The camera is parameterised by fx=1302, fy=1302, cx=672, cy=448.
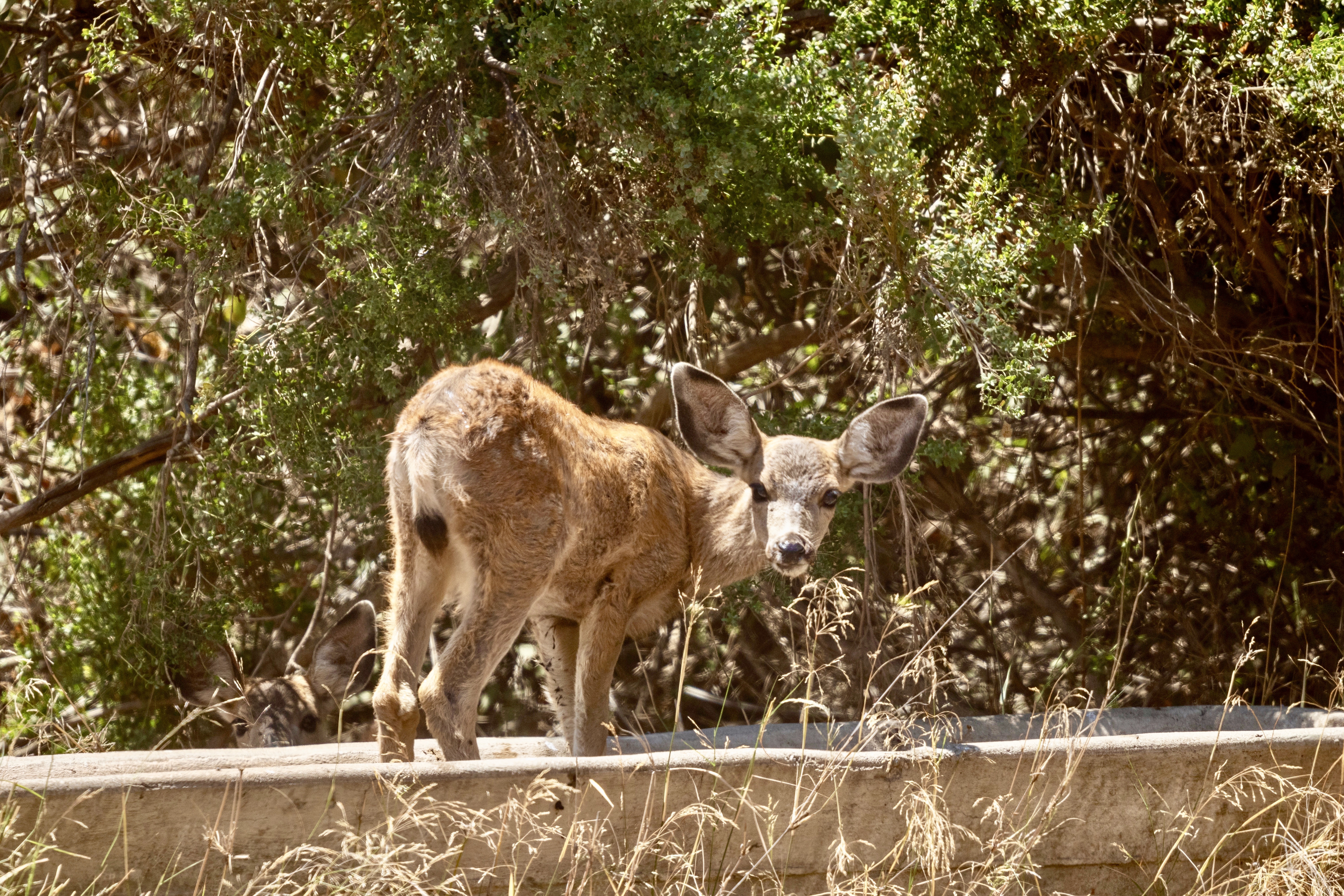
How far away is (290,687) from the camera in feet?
21.4

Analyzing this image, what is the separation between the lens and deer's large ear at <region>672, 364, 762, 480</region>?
5777 millimetres

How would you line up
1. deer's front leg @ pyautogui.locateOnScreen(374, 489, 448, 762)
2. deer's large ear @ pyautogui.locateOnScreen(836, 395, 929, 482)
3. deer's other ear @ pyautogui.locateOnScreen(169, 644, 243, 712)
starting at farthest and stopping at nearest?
deer's other ear @ pyautogui.locateOnScreen(169, 644, 243, 712)
deer's large ear @ pyautogui.locateOnScreen(836, 395, 929, 482)
deer's front leg @ pyautogui.locateOnScreen(374, 489, 448, 762)

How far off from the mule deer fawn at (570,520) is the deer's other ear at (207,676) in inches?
61.1

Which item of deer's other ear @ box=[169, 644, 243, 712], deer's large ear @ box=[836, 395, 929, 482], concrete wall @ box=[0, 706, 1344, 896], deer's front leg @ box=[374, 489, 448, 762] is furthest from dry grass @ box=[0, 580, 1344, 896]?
deer's other ear @ box=[169, 644, 243, 712]

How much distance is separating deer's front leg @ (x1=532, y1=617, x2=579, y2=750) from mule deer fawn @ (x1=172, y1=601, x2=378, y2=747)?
924 millimetres

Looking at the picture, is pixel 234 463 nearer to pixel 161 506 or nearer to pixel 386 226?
pixel 161 506

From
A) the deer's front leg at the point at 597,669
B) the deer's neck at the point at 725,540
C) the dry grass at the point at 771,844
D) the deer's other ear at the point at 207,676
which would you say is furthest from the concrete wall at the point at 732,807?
the deer's other ear at the point at 207,676

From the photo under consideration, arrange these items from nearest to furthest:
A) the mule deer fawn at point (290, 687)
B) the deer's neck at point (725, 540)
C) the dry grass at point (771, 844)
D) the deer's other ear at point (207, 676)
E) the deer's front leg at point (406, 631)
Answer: the dry grass at point (771, 844)
the deer's front leg at point (406, 631)
the deer's neck at point (725, 540)
the mule deer fawn at point (290, 687)
the deer's other ear at point (207, 676)

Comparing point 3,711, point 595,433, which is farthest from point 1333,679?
point 3,711

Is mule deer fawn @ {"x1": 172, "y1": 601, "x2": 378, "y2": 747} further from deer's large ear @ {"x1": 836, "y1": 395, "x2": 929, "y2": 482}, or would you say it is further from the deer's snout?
deer's large ear @ {"x1": 836, "y1": 395, "x2": 929, "y2": 482}

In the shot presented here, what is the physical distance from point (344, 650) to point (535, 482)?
1.94m

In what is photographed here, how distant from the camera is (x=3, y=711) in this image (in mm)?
6660

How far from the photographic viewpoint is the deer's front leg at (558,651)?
5.94 metres

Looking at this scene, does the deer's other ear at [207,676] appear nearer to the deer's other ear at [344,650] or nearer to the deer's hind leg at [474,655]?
the deer's other ear at [344,650]
